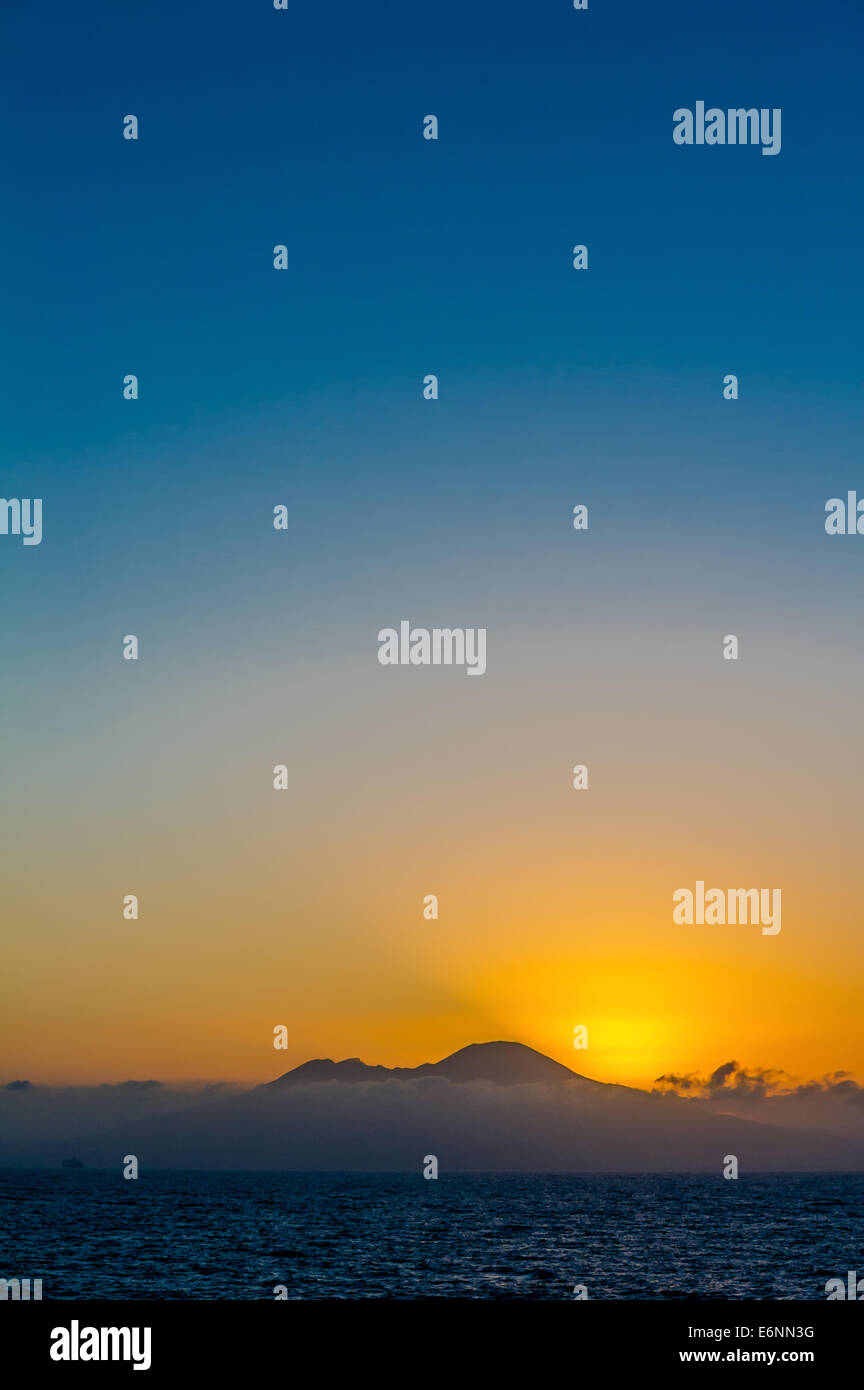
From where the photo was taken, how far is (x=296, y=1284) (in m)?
56.5

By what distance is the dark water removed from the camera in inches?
2197

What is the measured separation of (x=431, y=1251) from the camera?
7250 cm

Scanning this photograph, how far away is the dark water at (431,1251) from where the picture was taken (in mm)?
55812
